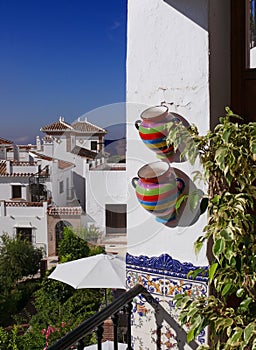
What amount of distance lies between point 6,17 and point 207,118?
1541cm

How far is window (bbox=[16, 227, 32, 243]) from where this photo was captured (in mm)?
10508

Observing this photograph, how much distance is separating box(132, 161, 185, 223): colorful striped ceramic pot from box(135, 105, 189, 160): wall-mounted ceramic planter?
0.06m

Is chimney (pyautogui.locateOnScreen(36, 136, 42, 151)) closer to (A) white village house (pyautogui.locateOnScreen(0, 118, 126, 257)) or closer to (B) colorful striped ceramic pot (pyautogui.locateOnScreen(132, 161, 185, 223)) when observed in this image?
(A) white village house (pyautogui.locateOnScreen(0, 118, 126, 257))

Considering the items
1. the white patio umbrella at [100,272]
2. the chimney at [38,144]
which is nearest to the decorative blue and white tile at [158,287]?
the white patio umbrella at [100,272]

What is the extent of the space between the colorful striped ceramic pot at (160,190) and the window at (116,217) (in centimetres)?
47

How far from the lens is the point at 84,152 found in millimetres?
2994

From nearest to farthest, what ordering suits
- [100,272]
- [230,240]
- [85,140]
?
[230,240], [85,140], [100,272]

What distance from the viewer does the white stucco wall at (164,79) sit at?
1.79 m

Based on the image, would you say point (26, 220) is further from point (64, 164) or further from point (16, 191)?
point (64, 164)

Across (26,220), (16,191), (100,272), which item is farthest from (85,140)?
(26,220)

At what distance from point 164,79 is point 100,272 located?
2623 millimetres

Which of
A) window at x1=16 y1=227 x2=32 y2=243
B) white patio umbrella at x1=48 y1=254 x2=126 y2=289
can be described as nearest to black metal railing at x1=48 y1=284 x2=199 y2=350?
white patio umbrella at x1=48 y1=254 x2=126 y2=289

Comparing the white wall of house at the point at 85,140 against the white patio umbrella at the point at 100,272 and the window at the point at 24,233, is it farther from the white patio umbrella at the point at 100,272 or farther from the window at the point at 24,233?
the window at the point at 24,233

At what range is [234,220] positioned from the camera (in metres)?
1.50
